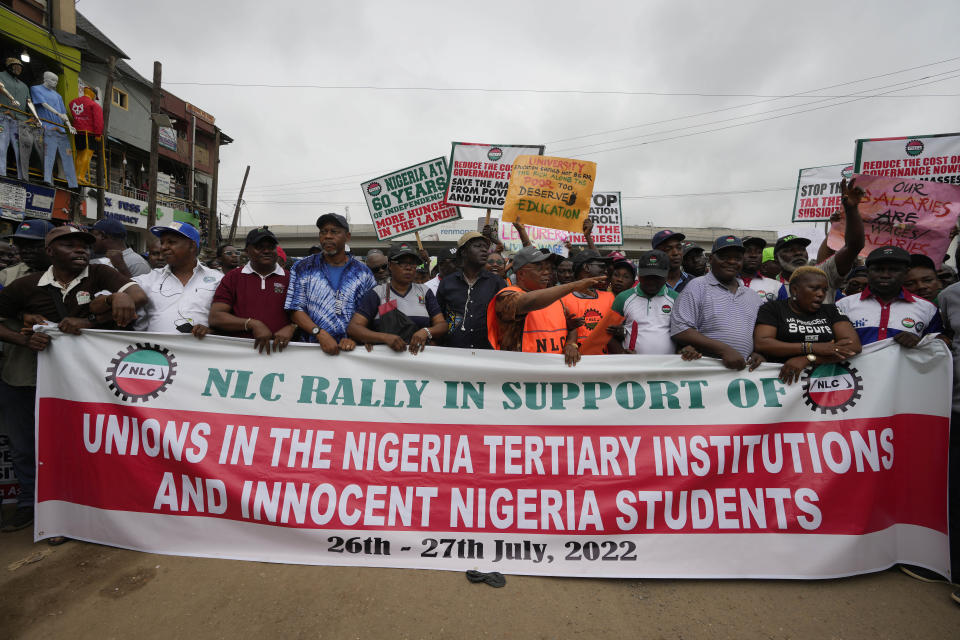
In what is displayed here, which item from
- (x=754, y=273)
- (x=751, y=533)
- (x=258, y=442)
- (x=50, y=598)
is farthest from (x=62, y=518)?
(x=754, y=273)

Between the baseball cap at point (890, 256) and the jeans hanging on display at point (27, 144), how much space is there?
70.6 ft

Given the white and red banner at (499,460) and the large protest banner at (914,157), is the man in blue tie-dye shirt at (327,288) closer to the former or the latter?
the white and red banner at (499,460)

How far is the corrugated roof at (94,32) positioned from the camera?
67.7 feet

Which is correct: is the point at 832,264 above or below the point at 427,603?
above

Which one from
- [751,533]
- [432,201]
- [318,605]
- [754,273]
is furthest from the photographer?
[432,201]

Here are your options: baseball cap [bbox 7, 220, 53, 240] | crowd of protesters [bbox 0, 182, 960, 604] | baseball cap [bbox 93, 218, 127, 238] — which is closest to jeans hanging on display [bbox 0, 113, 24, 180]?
baseball cap [bbox 93, 218, 127, 238]

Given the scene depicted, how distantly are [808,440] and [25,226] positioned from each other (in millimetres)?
5793

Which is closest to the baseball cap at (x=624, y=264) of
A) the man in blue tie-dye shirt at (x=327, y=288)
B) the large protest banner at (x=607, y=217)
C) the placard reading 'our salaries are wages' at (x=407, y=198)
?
the man in blue tie-dye shirt at (x=327, y=288)

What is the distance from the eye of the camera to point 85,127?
16.9 m

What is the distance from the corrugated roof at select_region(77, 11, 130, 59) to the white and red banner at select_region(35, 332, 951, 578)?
26.3 m

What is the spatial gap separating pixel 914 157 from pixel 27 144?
73.4 ft

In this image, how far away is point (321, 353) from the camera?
10.7 ft

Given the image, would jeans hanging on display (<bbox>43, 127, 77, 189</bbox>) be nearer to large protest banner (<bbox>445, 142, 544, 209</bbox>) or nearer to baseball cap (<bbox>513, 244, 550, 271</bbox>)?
large protest banner (<bbox>445, 142, 544, 209</bbox>)

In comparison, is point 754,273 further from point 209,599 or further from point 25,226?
point 25,226
